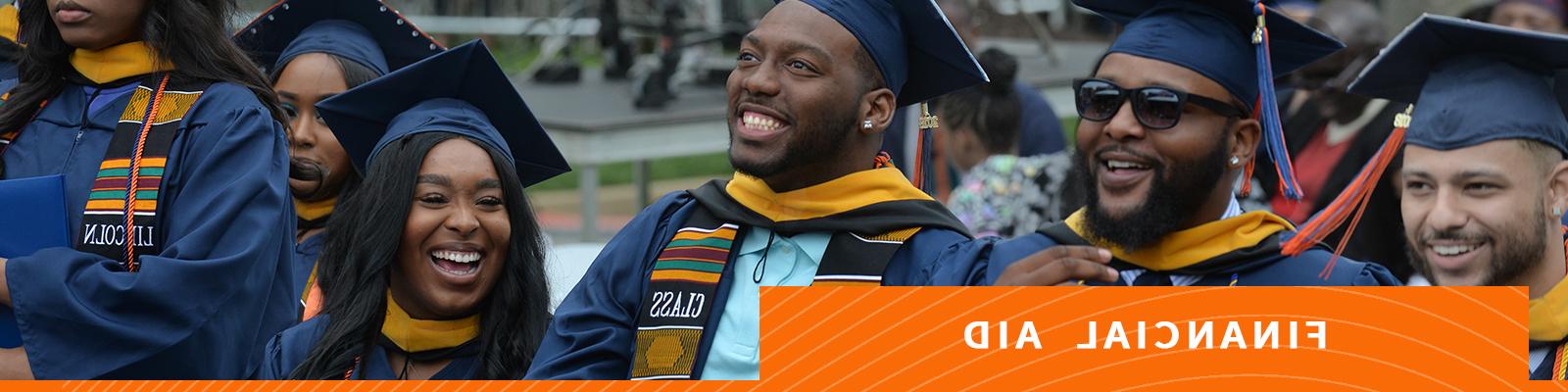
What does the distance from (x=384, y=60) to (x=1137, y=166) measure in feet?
8.86

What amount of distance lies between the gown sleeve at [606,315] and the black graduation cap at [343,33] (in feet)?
5.42

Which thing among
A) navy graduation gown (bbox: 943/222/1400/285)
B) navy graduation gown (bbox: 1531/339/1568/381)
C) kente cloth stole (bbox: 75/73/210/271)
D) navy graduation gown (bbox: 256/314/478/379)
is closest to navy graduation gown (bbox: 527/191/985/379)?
navy graduation gown (bbox: 943/222/1400/285)

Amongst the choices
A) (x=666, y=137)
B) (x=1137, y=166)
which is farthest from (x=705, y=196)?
(x=666, y=137)

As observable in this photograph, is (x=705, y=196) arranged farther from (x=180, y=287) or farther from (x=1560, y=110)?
(x=1560, y=110)

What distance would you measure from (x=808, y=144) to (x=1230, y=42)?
0.83 metres

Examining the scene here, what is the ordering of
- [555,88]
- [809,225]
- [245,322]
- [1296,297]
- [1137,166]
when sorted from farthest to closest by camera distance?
[555,88], [245,322], [809,225], [1137,166], [1296,297]

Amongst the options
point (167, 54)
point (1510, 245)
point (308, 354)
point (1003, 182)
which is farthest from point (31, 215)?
point (1003, 182)

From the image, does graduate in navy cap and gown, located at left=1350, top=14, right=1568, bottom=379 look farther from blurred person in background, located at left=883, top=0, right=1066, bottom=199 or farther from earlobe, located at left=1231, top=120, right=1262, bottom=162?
blurred person in background, located at left=883, top=0, right=1066, bottom=199

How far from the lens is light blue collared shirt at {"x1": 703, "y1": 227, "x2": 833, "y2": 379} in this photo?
3.62 metres

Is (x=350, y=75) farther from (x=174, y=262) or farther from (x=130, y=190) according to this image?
(x=174, y=262)

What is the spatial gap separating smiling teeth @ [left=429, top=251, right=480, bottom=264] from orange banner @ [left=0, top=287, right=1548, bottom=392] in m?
1.36

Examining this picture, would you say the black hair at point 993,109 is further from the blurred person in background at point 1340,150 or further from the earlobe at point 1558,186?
the earlobe at point 1558,186

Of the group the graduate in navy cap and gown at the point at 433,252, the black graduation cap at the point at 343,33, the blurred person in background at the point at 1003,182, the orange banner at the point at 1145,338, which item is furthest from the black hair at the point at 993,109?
the orange banner at the point at 1145,338

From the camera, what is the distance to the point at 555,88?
13.7 metres
